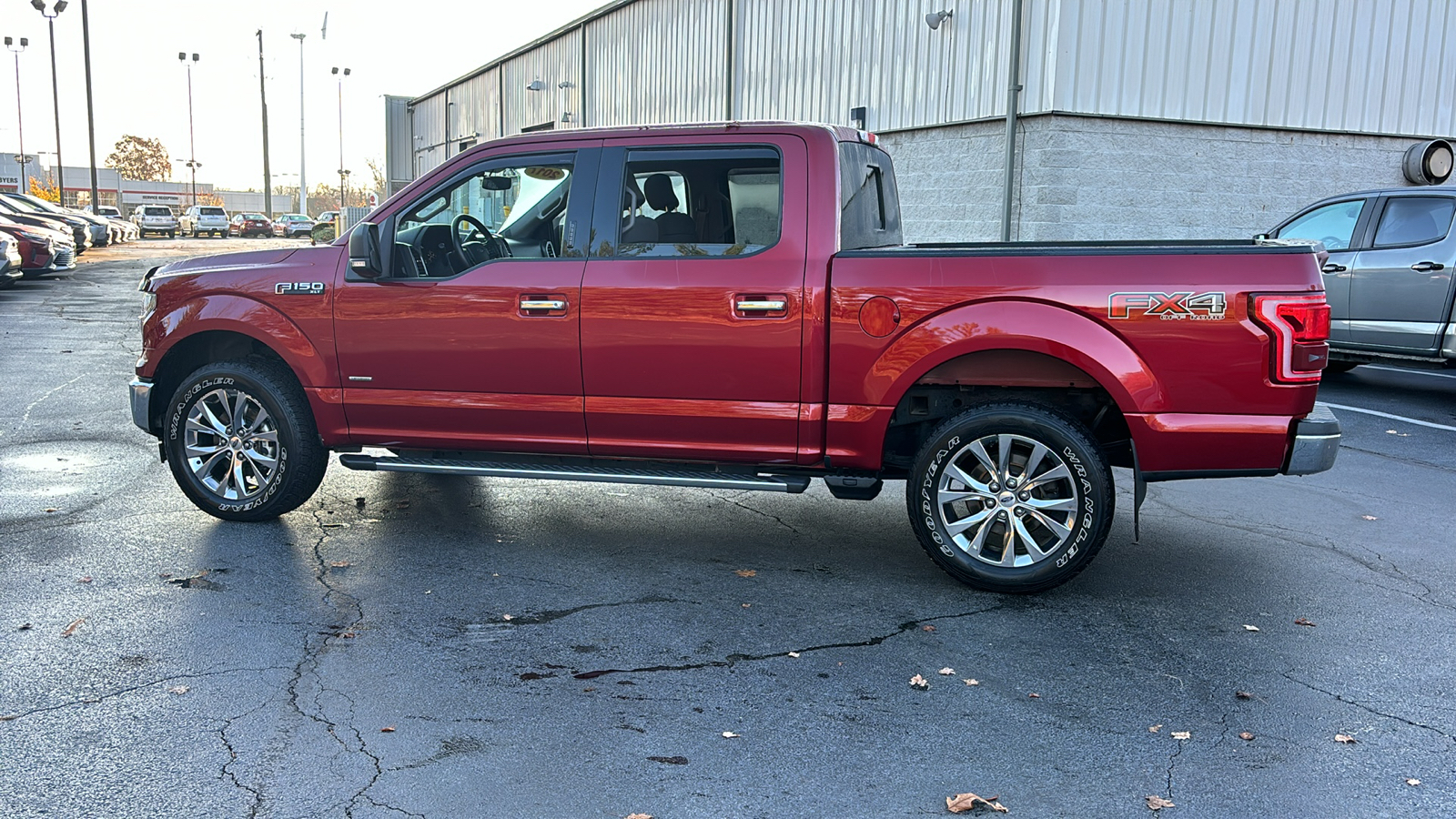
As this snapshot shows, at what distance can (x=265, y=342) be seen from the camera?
6.05 metres

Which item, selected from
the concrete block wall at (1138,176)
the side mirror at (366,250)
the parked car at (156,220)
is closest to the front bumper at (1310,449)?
the side mirror at (366,250)

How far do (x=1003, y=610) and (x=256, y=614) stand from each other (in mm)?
3113

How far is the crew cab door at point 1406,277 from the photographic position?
10.5 metres

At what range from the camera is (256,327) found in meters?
6.06

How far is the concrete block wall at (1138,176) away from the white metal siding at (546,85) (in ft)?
50.0

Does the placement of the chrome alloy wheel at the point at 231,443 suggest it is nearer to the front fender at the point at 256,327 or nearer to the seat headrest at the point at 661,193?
the front fender at the point at 256,327

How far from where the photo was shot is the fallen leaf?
327 centimetres

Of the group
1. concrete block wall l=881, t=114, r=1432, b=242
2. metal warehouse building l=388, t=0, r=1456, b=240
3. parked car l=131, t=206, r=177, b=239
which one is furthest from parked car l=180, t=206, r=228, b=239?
concrete block wall l=881, t=114, r=1432, b=242

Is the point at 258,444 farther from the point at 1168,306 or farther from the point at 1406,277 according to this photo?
the point at 1406,277

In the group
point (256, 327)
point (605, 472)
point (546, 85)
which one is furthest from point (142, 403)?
point (546, 85)

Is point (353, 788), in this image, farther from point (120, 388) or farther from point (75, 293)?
point (75, 293)

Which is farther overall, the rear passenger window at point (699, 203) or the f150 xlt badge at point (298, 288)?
the f150 xlt badge at point (298, 288)

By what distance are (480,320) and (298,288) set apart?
105cm

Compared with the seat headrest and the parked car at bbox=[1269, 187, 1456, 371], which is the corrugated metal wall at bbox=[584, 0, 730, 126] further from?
the seat headrest
